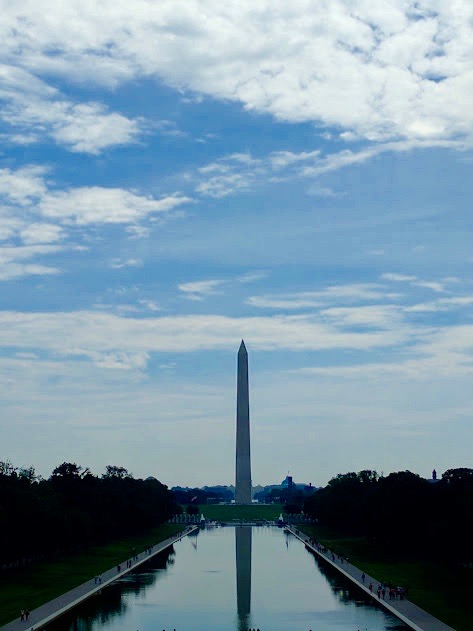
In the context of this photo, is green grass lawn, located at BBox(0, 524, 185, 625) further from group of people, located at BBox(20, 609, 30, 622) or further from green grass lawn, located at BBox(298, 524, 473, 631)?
green grass lawn, located at BBox(298, 524, 473, 631)

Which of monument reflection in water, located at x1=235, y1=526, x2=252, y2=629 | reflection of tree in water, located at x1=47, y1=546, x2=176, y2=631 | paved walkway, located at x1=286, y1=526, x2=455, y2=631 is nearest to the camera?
paved walkway, located at x1=286, y1=526, x2=455, y2=631

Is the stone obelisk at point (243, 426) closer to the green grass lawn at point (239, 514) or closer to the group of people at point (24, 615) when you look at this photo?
the green grass lawn at point (239, 514)

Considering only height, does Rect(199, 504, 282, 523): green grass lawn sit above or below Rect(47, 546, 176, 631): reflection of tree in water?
above

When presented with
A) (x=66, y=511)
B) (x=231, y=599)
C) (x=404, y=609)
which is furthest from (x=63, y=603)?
(x=66, y=511)

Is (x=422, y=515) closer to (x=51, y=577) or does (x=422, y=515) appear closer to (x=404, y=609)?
(x=51, y=577)

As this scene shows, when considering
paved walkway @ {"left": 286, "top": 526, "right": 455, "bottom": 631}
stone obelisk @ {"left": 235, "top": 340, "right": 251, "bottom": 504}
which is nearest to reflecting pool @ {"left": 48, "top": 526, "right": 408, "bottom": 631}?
paved walkway @ {"left": 286, "top": 526, "right": 455, "bottom": 631}

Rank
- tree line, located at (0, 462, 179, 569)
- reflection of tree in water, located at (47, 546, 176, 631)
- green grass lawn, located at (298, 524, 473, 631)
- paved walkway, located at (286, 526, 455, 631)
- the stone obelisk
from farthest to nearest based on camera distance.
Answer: the stone obelisk → tree line, located at (0, 462, 179, 569) → green grass lawn, located at (298, 524, 473, 631) → reflection of tree in water, located at (47, 546, 176, 631) → paved walkway, located at (286, 526, 455, 631)

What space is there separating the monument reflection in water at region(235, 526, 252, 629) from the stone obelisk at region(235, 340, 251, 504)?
3606 centimetres

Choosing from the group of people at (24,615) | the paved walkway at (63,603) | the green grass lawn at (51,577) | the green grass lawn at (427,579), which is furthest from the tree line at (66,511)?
the green grass lawn at (427,579)

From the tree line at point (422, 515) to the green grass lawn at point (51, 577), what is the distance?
2036cm

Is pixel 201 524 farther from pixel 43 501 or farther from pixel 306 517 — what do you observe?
pixel 43 501

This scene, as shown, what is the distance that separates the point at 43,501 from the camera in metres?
64.7

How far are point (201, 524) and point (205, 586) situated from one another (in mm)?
76267

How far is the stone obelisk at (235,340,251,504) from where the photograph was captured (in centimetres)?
13250
